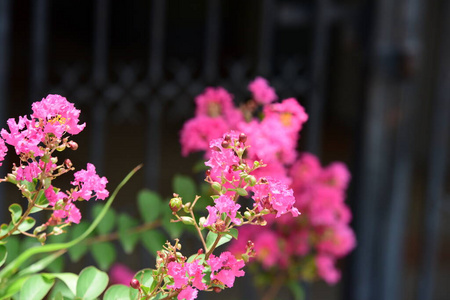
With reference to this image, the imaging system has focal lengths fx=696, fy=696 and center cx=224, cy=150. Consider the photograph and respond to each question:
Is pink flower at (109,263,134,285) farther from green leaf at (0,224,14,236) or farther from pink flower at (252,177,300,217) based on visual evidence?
pink flower at (252,177,300,217)

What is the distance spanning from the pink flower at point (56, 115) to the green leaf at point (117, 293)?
17cm

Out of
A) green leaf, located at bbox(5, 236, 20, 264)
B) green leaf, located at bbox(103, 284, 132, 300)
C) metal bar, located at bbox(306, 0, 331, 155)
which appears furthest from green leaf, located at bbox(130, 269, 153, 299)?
metal bar, located at bbox(306, 0, 331, 155)

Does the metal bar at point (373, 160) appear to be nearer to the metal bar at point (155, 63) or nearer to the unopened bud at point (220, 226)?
the metal bar at point (155, 63)

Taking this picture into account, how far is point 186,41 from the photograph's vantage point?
795 centimetres

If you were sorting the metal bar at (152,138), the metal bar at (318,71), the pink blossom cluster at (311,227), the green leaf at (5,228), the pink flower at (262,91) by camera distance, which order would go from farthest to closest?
the metal bar at (318,71) < the metal bar at (152,138) < the pink blossom cluster at (311,227) < the pink flower at (262,91) < the green leaf at (5,228)

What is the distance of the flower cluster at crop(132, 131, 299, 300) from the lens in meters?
0.61

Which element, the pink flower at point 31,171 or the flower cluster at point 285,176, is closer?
the pink flower at point 31,171

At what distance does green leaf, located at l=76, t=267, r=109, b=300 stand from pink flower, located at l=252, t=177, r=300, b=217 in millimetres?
209

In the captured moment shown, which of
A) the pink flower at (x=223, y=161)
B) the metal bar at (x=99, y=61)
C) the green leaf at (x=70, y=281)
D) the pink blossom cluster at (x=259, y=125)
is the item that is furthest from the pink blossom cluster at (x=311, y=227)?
the pink flower at (x=223, y=161)

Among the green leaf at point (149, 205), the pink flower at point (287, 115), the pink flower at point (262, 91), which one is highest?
the pink flower at point (262, 91)

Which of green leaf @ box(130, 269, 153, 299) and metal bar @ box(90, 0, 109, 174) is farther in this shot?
metal bar @ box(90, 0, 109, 174)

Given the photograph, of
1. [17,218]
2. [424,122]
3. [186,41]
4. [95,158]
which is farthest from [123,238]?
[186,41]

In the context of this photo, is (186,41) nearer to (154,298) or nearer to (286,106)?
(286,106)

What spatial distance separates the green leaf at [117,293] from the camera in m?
0.69
